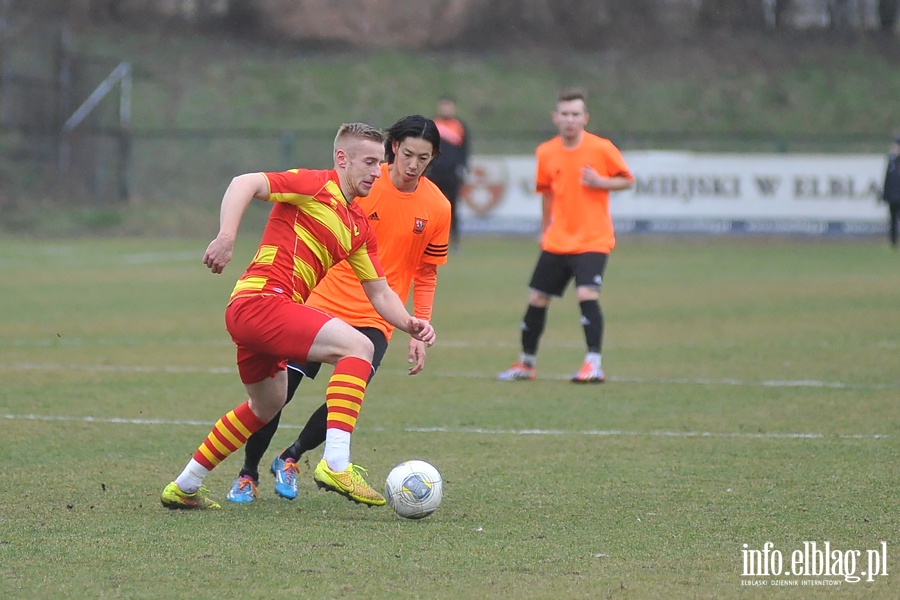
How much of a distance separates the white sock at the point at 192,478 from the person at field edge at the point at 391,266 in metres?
0.30

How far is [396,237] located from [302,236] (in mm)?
926

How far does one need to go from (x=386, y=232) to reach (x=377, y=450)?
1201mm

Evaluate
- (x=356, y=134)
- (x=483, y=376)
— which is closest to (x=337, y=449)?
(x=356, y=134)

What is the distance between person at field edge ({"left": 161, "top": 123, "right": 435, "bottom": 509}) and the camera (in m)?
4.89

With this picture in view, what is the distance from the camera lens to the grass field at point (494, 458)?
4.21 meters

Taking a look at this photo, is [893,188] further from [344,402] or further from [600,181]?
A: [344,402]

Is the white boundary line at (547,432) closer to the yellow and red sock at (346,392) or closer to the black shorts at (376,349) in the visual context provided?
the black shorts at (376,349)

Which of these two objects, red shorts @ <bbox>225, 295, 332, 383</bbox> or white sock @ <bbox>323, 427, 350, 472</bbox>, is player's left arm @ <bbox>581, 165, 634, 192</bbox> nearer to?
red shorts @ <bbox>225, 295, 332, 383</bbox>

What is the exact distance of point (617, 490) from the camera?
5535mm

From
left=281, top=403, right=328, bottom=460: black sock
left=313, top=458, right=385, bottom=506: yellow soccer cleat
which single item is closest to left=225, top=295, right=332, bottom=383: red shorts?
left=313, top=458, right=385, bottom=506: yellow soccer cleat

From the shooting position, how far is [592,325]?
9.09m

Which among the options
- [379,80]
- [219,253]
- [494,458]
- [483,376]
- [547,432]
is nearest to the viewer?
[219,253]

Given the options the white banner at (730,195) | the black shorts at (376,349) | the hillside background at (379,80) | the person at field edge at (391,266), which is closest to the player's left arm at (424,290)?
the person at field edge at (391,266)

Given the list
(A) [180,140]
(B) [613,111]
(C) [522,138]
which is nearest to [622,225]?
(C) [522,138]
